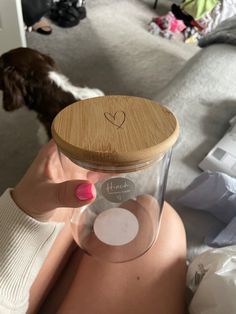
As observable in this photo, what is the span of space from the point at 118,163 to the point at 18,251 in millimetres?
226

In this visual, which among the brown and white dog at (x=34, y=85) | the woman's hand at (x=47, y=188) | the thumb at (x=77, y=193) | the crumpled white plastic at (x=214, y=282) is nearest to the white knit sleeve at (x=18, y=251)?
the woman's hand at (x=47, y=188)

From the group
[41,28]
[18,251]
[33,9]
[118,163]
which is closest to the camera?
[118,163]

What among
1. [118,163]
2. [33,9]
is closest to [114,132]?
[118,163]

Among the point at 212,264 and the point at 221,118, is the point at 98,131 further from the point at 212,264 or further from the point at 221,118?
the point at 221,118

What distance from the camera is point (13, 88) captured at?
1.35 m

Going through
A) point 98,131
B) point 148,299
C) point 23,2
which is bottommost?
point 23,2

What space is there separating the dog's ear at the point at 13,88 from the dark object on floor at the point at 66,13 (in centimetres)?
107

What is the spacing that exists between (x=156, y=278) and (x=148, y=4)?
2.36m

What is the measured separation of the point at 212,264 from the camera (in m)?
0.60

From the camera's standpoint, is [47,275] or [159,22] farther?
[159,22]

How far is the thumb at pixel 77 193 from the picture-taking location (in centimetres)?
39

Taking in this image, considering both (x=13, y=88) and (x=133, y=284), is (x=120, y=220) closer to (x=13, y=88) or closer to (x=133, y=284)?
(x=133, y=284)

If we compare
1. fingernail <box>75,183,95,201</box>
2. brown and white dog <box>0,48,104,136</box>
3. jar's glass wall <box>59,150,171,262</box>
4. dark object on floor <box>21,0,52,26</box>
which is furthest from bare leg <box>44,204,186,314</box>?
dark object on floor <box>21,0,52,26</box>

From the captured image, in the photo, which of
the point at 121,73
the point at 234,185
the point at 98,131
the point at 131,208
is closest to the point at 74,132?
the point at 98,131
